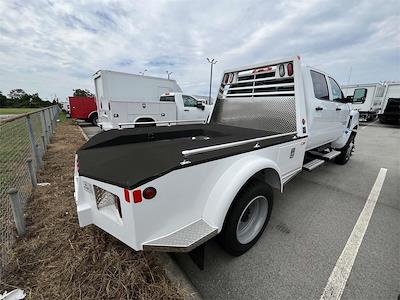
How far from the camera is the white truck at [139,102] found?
26.9ft

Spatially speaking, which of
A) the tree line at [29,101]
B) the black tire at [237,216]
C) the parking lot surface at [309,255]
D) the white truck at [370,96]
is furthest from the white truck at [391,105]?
the tree line at [29,101]

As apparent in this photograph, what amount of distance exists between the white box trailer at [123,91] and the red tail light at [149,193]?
22.3ft

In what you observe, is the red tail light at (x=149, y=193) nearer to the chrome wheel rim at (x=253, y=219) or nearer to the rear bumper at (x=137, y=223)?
the rear bumper at (x=137, y=223)

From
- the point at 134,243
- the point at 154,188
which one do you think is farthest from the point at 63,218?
the point at 154,188

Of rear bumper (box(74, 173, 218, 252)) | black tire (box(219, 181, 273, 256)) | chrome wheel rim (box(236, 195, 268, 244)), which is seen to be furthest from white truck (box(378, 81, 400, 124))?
rear bumper (box(74, 173, 218, 252))

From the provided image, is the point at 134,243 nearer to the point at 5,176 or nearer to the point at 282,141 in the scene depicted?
the point at 282,141

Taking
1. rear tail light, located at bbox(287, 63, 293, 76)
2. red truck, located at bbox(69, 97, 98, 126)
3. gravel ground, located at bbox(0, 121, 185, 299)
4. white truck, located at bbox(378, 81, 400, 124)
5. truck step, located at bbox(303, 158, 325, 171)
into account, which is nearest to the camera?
gravel ground, located at bbox(0, 121, 185, 299)

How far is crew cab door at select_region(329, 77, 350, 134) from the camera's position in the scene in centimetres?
437

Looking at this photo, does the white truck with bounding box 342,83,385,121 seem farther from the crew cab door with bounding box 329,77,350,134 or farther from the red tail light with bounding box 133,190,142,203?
the red tail light with bounding box 133,190,142,203

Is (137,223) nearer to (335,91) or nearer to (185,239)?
(185,239)

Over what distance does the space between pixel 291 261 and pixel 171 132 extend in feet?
7.40

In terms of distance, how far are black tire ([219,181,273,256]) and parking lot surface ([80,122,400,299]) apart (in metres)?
0.15

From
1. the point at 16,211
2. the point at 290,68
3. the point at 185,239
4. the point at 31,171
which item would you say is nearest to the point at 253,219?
the point at 185,239

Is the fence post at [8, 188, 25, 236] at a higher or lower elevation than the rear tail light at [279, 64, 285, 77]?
lower
